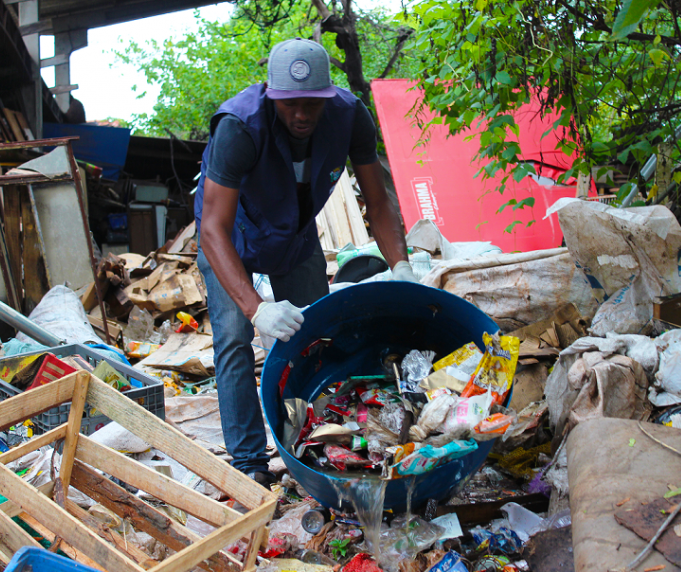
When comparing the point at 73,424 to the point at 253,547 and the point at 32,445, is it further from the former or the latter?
the point at 253,547

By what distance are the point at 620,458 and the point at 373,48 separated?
31.5 feet

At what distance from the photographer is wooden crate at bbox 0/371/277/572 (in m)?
1.18

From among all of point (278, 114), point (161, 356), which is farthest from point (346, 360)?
point (161, 356)

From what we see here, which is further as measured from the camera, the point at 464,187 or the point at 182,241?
the point at 182,241

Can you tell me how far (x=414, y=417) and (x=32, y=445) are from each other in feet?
3.64

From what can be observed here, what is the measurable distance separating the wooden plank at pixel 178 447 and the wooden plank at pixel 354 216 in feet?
14.8

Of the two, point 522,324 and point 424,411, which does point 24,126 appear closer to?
point 522,324

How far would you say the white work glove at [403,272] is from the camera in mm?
2207

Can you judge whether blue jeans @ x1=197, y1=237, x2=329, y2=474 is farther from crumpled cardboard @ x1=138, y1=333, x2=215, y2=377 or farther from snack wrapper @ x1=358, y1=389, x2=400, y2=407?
crumpled cardboard @ x1=138, y1=333, x2=215, y2=377

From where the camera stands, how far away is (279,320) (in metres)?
1.72

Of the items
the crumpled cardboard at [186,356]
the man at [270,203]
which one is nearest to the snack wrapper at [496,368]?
the man at [270,203]

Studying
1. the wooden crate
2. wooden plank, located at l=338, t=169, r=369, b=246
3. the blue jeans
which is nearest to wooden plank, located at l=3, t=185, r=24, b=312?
the blue jeans

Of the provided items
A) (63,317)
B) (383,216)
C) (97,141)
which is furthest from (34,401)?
(97,141)

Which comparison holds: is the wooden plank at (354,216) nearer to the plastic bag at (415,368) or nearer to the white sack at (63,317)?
the white sack at (63,317)
